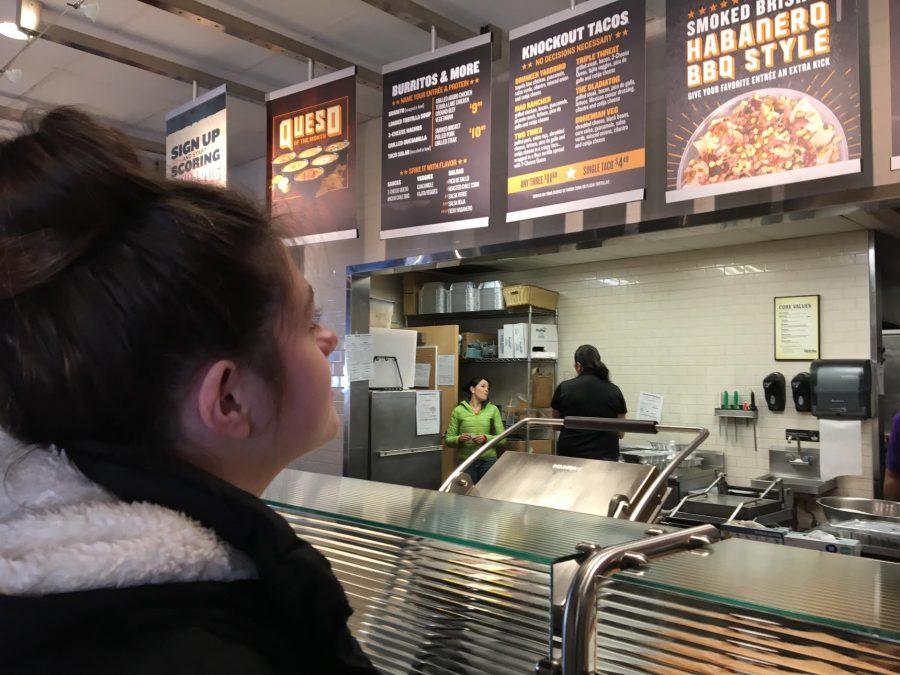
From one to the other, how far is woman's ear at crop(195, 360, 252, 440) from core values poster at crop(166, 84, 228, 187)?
12.5 feet

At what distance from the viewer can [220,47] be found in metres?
4.29

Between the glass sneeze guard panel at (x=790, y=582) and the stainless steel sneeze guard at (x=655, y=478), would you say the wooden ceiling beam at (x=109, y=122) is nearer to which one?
the glass sneeze guard panel at (x=790, y=582)

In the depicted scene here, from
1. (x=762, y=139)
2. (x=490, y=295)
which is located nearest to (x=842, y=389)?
(x=762, y=139)

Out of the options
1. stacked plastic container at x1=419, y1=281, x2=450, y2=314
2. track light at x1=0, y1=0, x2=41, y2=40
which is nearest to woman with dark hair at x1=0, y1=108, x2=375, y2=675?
track light at x1=0, y1=0, x2=41, y2=40

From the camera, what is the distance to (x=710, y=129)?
2.79 meters

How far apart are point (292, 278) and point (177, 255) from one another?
0.13 meters

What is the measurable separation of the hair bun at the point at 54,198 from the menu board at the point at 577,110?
2639 mm

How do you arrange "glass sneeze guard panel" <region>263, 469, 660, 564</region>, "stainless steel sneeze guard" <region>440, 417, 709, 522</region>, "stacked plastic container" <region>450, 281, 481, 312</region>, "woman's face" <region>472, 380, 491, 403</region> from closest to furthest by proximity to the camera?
1. "glass sneeze guard panel" <region>263, 469, 660, 564</region>
2. "stainless steel sneeze guard" <region>440, 417, 709, 522</region>
3. "woman's face" <region>472, 380, 491, 403</region>
4. "stacked plastic container" <region>450, 281, 481, 312</region>

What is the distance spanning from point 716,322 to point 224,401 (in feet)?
20.6

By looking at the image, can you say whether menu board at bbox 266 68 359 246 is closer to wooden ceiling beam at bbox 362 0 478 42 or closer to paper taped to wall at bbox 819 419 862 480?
wooden ceiling beam at bbox 362 0 478 42

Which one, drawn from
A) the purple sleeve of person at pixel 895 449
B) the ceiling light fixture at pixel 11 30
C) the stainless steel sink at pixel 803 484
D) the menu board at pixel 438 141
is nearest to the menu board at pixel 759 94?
the menu board at pixel 438 141

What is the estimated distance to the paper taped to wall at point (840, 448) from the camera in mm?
4059

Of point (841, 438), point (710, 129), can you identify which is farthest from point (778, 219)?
point (841, 438)

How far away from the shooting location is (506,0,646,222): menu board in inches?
118
